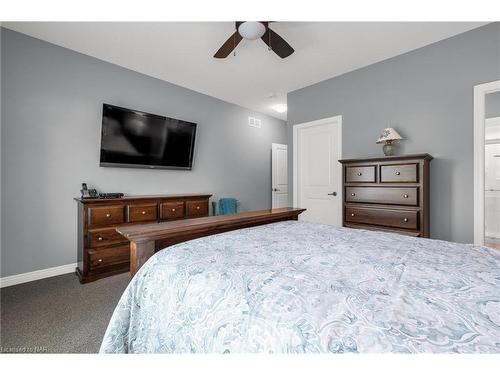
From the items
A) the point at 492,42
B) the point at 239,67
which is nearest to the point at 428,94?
the point at 492,42

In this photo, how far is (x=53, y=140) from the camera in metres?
2.72

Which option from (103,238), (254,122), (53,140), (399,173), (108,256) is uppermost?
(254,122)

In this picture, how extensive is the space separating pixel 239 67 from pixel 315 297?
10.6ft

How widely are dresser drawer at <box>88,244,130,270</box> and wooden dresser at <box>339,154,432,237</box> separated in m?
2.74

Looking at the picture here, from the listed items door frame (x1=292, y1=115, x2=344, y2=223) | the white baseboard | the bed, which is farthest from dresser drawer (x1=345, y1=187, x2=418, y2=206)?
the white baseboard

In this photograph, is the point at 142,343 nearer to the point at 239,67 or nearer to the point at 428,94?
the point at 239,67

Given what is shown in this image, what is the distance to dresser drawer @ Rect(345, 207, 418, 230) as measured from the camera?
246 cm

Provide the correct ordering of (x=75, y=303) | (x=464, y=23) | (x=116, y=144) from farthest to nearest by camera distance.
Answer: (x=116, y=144) → (x=464, y=23) → (x=75, y=303)

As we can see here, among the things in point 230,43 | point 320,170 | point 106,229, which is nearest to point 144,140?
point 106,229

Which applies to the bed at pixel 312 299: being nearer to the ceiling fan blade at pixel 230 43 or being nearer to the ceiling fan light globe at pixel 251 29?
the ceiling fan light globe at pixel 251 29

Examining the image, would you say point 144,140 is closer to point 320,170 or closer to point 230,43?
point 230,43

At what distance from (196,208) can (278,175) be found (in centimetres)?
265

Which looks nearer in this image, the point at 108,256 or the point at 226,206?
the point at 108,256
